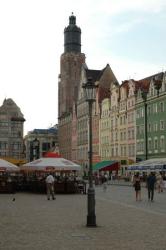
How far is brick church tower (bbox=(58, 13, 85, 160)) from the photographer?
437 ft

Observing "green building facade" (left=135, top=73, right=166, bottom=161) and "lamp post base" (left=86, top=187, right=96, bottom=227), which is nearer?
"lamp post base" (left=86, top=187, right=96, bottom=227)

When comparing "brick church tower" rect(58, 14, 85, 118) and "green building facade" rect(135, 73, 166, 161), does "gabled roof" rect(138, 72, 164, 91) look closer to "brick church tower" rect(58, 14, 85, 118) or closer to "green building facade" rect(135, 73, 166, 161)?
"green building facade" rect(135, 73, 166, 161)

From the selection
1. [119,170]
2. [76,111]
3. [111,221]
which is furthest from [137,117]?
[111,221]

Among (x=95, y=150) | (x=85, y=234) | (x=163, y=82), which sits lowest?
(x=85, y=234)

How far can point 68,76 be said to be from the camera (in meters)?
134

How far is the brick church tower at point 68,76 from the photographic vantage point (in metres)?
133

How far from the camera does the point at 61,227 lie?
50.6 feet

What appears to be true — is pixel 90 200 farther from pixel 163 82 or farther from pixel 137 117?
pixel 137 117

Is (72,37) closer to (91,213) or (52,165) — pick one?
(52,165)

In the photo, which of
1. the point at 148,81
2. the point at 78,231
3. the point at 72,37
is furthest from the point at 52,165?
the point at 72,37

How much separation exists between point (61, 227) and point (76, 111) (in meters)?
107

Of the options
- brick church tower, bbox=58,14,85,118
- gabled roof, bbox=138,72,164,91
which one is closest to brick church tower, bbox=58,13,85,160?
brick church tower, bbox=58,14,85,118

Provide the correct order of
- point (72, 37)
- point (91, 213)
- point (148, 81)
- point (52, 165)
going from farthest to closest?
point (72, 37) → point (148, 81) → point (52, 165) → point (91, 213)

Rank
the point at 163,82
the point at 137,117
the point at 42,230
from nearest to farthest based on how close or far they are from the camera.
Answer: the point at 42,230 < the point at 163,82 < the point at 137,117
